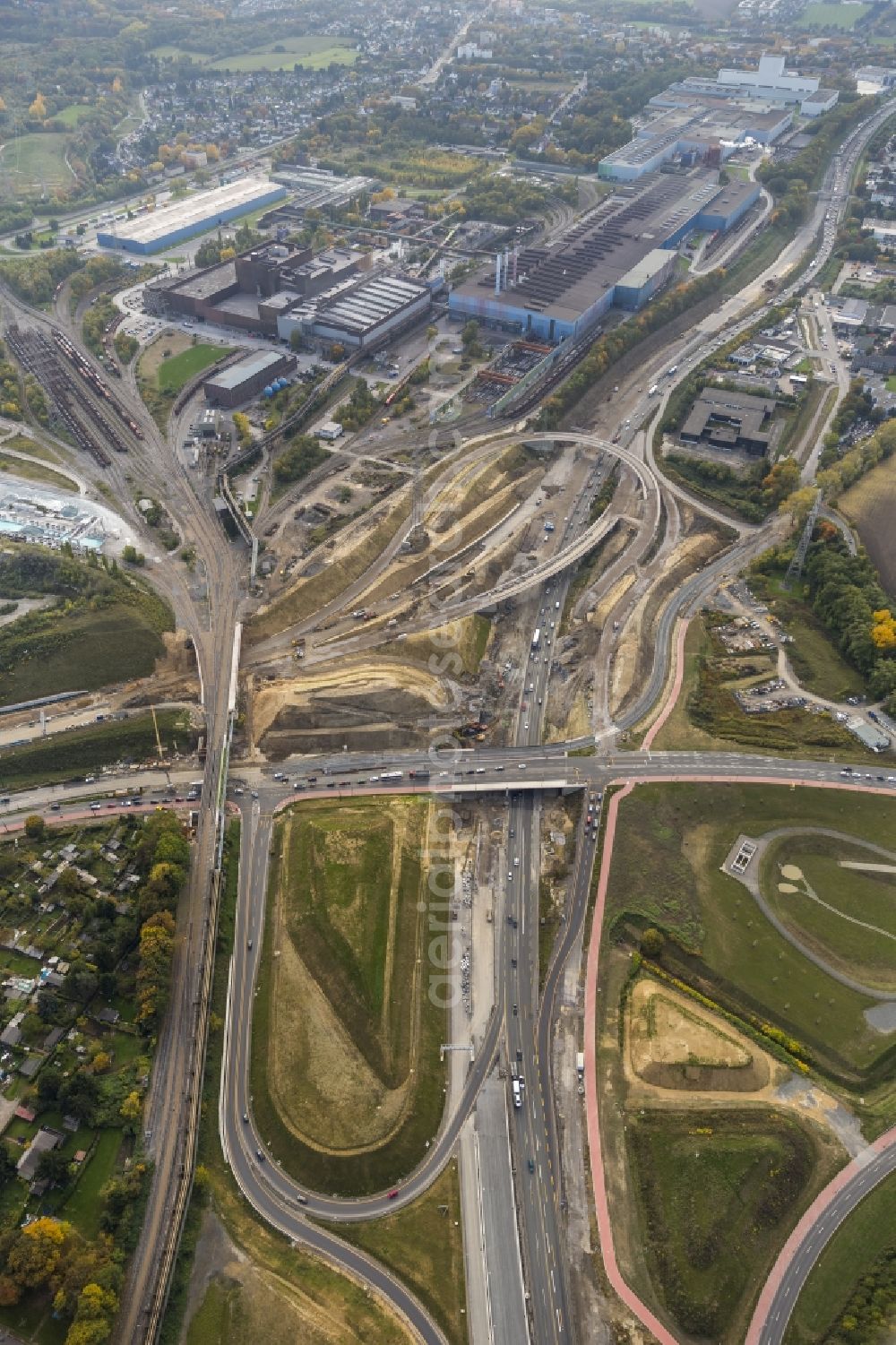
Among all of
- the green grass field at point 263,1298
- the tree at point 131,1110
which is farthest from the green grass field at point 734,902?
the tree at point 131,1110

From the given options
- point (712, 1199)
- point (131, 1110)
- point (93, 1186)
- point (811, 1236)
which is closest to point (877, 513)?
point (811, 1236)

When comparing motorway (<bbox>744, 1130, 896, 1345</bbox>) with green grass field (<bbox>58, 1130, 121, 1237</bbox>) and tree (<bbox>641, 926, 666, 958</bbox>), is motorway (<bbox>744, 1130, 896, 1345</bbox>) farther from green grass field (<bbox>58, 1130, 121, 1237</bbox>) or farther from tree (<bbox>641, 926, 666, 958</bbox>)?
green grass field (<bbox>58, 1130, 121, 1237</bbox>)

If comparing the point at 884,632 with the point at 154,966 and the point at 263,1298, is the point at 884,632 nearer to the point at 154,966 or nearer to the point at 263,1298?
the point at 154,966

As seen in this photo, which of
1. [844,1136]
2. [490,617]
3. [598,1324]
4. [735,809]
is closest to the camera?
[598,1324]

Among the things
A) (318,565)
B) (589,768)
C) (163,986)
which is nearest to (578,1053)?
(589,768)

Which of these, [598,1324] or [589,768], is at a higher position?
[589,768]

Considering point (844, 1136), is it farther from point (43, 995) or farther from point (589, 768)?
point (43, 995)

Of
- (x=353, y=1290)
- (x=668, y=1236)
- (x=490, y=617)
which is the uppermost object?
(x=490, y=617)

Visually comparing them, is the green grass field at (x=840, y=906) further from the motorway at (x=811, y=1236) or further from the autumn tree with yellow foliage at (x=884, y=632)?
the autumn tree with yellow foliage at (x=884, y=632)
